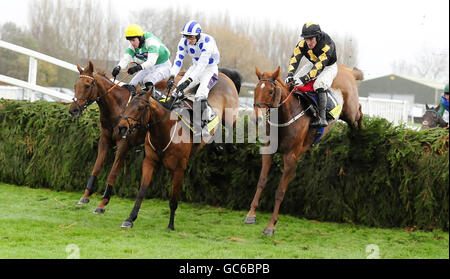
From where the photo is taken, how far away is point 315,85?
22.3ft

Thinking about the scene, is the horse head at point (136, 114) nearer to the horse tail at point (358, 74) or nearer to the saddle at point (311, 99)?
the saddle at point (311, 99)

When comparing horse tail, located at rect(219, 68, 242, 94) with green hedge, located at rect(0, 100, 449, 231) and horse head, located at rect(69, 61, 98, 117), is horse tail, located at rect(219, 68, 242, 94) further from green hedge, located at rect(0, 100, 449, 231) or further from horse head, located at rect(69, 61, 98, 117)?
horse head, located at rect(69, 61, 98, 117)

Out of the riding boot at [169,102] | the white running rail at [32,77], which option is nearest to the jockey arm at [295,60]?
the riding boot at [169,102]

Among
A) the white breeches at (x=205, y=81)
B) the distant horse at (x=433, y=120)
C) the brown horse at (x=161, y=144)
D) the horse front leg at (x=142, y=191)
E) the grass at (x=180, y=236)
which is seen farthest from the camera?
the distant horse at (x=433, y=120)

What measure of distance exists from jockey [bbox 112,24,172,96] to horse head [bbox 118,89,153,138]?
1.16 m

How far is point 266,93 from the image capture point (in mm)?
6055

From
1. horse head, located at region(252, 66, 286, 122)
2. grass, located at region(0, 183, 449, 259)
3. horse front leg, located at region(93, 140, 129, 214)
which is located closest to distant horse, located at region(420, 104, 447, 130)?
grass, located at region(0, 183, 449, 259)

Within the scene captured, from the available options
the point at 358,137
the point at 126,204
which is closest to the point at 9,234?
the point at 126,204

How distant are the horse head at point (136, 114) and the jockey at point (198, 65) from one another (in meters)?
0.70

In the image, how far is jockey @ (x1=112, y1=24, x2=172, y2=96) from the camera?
23.2ft

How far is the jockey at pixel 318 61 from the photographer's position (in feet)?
21.8

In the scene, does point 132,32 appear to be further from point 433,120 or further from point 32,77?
point 433,120

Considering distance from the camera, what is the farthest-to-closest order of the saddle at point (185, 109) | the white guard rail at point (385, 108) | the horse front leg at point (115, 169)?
the white guard rail at point (385, 108) → the horse front leg at point (115, 169) → the saddle at point (185, 109)

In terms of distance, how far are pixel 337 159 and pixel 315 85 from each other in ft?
3.64
